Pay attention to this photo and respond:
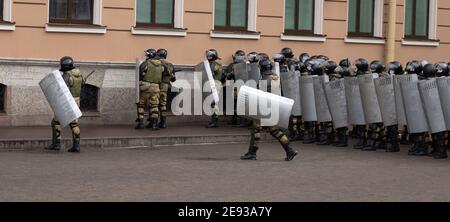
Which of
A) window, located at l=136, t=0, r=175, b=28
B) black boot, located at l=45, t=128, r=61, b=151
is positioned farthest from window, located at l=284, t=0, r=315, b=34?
black boot, located at l=45, t=128, r=61, b=151

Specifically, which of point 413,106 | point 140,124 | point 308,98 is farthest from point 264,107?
point 140,124

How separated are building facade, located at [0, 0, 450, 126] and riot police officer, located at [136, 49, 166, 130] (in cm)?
111

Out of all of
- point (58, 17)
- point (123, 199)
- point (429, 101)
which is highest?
point (58, 17)

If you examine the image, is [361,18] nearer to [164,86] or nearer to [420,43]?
[420,43]

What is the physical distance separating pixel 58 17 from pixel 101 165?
689cm

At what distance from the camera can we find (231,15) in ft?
72.7

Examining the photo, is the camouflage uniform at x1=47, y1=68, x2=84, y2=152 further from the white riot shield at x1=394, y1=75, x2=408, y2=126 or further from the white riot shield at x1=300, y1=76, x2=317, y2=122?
the white riot shield at x1=394, y1=75, x2=408, y2=126

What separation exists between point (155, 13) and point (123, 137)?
4.74m

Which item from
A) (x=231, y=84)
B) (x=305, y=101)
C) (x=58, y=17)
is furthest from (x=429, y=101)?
(x=58, y=17)

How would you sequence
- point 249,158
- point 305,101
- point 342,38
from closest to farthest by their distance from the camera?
point 249,158
point 305,101
point 342,38

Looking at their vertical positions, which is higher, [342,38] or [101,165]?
[342,38]

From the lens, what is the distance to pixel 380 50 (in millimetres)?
23984

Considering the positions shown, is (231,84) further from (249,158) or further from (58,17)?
(249,158)
